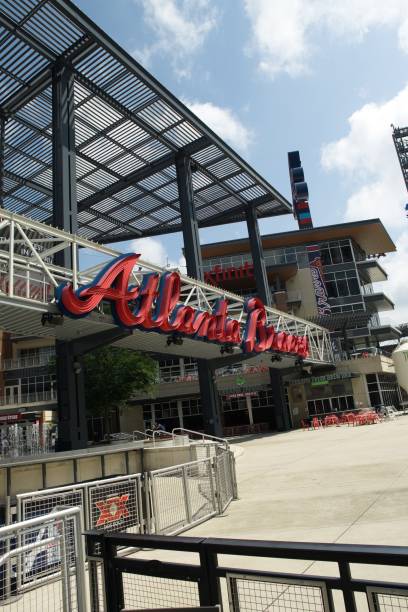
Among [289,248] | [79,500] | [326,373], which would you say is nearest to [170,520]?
[79,500]

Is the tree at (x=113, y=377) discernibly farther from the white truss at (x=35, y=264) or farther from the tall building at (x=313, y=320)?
the white truss at (x=35, y=264)

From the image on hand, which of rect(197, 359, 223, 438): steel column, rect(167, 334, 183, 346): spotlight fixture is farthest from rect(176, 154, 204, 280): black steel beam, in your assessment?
rect(167, 334, 183, 346): spotlight fixture

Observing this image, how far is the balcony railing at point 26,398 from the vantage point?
176 ft

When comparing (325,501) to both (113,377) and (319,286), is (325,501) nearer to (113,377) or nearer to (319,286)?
(113,377)

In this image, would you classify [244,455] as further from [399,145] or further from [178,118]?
[399,145]

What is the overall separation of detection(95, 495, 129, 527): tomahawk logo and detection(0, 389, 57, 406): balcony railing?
45.8 meters

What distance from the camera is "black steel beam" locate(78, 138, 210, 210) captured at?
35088 mm

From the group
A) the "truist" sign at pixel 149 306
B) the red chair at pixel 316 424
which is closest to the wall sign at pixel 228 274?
the red chair at pixel 316 424

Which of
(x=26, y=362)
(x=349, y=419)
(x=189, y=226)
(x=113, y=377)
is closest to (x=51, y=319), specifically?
(x=189, y=226)

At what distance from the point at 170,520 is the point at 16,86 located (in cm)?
2650

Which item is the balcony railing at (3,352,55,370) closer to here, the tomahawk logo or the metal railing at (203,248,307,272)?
the metal railing at (203,248,307,272)

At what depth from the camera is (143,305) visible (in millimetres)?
20641

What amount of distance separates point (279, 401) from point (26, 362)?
31079mm

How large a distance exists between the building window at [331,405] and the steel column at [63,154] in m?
36.3
